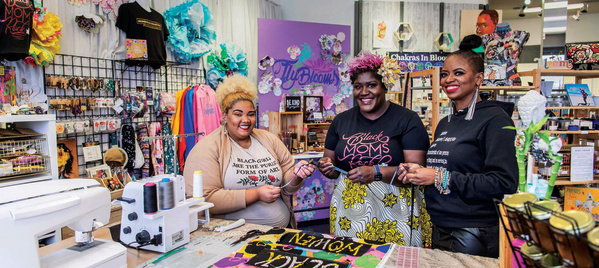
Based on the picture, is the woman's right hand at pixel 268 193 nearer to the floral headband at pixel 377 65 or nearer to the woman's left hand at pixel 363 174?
the woman's left hand at pixel 363 174

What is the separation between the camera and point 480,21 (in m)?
4.39

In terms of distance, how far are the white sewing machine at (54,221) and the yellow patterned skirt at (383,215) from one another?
4.15 feet

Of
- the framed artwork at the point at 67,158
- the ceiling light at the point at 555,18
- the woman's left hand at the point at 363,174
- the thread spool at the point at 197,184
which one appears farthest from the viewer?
the ceiling light at the point at 555,18

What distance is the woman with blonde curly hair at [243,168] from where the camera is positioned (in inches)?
83.2

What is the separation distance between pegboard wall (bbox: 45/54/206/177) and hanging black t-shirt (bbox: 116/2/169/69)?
0.20m

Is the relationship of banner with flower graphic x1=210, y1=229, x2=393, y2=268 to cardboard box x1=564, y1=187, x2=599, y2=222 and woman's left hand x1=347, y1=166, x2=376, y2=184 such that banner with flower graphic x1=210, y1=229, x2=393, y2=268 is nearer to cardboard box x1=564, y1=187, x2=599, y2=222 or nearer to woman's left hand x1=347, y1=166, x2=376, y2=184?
woman's left hand x1=347, y1=166, x2=376, y2=184

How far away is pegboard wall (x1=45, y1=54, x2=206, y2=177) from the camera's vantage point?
2.90m

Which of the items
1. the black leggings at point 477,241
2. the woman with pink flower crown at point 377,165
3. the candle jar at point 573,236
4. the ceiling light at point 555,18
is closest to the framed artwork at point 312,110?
the woman with pink flower crown at point 377,165

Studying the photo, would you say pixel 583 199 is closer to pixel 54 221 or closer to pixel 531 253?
pixel 531 253

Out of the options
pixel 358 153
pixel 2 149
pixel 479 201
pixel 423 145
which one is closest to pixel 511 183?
pixel 479 201

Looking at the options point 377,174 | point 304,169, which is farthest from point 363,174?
point 304,169

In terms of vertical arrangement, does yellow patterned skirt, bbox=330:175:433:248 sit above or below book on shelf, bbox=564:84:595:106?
below

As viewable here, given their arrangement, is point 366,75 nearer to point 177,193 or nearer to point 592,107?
point 177,193

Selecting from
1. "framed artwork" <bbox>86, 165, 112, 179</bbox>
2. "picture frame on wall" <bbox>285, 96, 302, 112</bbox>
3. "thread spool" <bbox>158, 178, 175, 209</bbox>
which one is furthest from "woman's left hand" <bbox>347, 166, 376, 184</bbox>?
"picture frame on wall" <bbox>285, 96, 302, 112</bbox>
